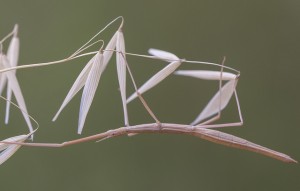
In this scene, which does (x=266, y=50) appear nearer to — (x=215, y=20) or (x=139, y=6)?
(x=215, y=20)

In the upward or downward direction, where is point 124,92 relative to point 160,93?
upward

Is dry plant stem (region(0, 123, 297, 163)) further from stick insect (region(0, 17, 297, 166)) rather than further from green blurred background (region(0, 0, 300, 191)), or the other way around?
green blurred background (region(0, 0, 300, 191))

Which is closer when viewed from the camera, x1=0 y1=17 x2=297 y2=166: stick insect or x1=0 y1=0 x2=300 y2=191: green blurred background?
x1=0 y1=17 x2=297 y2=166: stick insect

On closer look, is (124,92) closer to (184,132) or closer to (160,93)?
(184,132)

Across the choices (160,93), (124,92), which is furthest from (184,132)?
(160,93)

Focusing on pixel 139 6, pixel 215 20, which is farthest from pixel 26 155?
pixel 215 20

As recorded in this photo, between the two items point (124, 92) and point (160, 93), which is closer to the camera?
point (124, 92)

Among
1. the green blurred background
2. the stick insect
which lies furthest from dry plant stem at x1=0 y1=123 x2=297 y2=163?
the green blurred background

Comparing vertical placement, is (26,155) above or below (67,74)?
below
